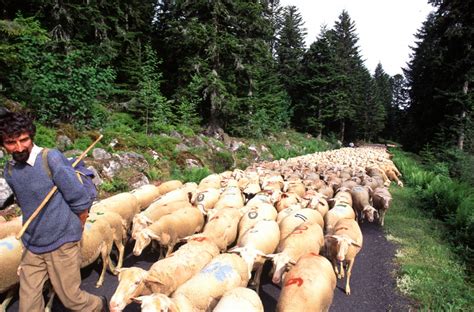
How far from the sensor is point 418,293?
5562 mm

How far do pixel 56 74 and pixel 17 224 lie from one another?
27.3 feet

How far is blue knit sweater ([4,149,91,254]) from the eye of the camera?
3.24 metres

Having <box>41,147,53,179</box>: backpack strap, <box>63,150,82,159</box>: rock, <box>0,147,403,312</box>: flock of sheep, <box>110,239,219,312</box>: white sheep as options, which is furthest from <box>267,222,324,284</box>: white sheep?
<box>63,150,82,159</box>: rock

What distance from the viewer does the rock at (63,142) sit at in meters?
10.9

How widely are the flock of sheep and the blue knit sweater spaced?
1.22 meters

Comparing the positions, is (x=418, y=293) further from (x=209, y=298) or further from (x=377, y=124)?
(x=377, y=124)

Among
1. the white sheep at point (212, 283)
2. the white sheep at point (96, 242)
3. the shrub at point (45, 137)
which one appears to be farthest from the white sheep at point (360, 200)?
the shrub at point (45, 137)

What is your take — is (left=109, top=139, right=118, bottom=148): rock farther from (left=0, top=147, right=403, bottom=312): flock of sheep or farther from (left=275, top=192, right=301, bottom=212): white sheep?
(left=275, top=192, right=301, bottom=212): white sheep

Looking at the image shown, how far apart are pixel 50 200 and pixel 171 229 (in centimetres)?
354

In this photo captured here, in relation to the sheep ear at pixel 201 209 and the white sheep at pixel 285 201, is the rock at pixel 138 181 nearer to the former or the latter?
the sheep ear at pixel 201 209

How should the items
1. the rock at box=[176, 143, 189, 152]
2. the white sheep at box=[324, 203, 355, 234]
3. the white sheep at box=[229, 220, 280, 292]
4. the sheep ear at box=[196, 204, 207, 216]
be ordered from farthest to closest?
the rock at box=[176, 143, 189, 152] < the sheep ear at box=[196, 204, 207, 216] < the white sheep at box=[324, 203, 355, 234] < the white sheep at box=[229, 220, 280, 292]

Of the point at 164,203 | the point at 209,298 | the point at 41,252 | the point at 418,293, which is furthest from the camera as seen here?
the point at 164,203

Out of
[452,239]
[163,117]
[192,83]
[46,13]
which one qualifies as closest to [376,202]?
[452,239]

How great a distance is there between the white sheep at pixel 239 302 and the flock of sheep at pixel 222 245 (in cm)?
1
